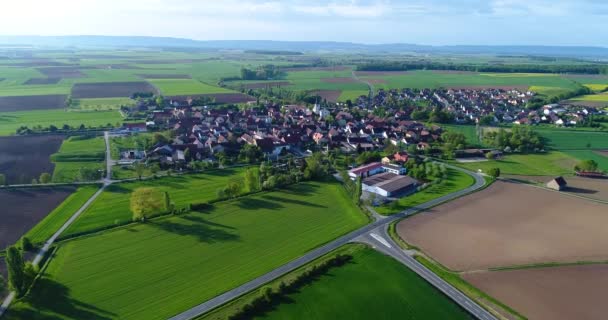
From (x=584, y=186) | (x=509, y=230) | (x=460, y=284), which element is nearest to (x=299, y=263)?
(x=460, y=284)

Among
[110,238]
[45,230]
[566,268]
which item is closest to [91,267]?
[110,238]

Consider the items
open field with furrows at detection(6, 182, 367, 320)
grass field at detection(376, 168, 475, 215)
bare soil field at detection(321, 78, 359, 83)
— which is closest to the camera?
open field with furrows at detection(6, 182, 367, 320)

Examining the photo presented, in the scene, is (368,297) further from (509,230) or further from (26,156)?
(26,156)

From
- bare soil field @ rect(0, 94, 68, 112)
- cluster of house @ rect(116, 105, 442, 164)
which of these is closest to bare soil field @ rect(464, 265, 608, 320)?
cluster of house @ rect(116, 105, 442, 164)

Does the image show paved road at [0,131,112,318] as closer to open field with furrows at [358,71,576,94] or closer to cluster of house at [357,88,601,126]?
cluster of house at [357,88,601,126]

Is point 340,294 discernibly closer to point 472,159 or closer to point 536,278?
point 536,278
